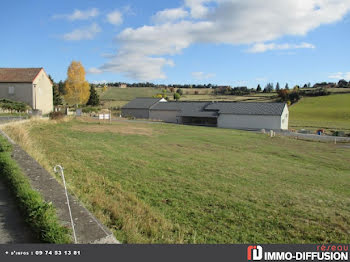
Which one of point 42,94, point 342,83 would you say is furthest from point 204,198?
point 342,83

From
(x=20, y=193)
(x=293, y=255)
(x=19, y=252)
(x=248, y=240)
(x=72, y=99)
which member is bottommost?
(x=248, y=240)

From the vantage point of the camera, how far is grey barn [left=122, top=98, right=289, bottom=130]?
4531cm

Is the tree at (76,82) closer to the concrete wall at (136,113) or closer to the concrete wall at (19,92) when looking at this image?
the concrete wall at (136,113)

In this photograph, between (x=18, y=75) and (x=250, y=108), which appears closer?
(x=18, y=75)

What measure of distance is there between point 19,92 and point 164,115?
89.3 feet

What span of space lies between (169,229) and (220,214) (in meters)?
1.77

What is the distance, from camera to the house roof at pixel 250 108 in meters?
45.5

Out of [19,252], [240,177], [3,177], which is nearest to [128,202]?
[3,177]

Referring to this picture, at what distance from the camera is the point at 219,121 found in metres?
49.9

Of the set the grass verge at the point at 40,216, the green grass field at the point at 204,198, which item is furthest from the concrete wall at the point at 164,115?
the grass verge at the point at 40,216

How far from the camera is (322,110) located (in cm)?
7431

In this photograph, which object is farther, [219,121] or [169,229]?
[219,121]

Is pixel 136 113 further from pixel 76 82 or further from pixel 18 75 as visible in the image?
pixel 18 75

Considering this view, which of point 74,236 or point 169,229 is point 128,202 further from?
point 74,236
